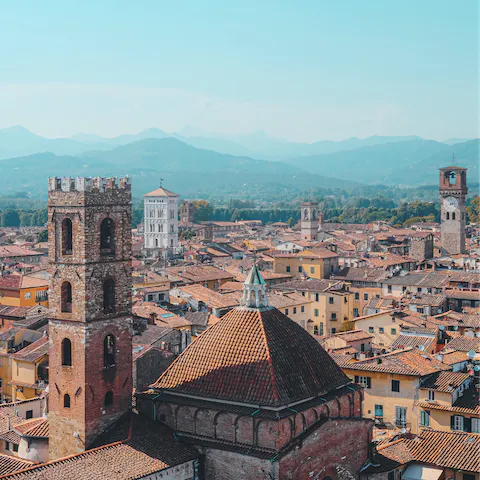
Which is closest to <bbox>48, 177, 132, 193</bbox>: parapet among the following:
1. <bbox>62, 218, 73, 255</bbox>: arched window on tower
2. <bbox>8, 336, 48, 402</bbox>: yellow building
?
<bbox>62, 218, 73, 255</bbox>: arched window on tower

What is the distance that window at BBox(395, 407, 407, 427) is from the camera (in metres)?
32.1

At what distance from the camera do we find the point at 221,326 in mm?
25891

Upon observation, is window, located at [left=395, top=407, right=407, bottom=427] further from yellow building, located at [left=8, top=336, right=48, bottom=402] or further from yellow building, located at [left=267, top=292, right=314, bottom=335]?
yellow building, located at [left=267, top=292, right=314, bottom=335]

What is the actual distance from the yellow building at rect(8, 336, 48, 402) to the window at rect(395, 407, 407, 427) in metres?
15.0

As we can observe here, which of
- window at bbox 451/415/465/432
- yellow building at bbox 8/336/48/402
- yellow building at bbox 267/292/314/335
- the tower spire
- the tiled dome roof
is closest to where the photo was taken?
the tiled dome roof

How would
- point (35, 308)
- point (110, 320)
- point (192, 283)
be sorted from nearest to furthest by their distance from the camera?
point (110, 320)
point (35, 308)
point (192, 283)

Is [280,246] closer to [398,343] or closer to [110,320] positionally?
[398,343]

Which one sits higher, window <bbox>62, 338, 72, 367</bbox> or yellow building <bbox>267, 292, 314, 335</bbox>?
window <bbox>62, 338, 72, 367</bbox>

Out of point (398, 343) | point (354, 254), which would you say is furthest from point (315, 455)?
point (354, 254)

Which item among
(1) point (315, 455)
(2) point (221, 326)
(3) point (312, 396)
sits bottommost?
(1) point (315, 455)

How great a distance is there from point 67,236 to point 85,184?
164 cm

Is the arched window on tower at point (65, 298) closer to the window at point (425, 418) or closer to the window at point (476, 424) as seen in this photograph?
the window at point (425, 418)

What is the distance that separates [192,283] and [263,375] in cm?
3819

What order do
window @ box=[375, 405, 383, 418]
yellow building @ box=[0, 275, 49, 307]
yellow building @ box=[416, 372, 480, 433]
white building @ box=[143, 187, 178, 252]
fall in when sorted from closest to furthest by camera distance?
yellow building @ box=[416, 372, 480, 433]
window @ box=[375, 405, 383, 418]
yellow building @ box=[0, 275, 49, 307]
white building @ box=[143, 187, 178, 252]
